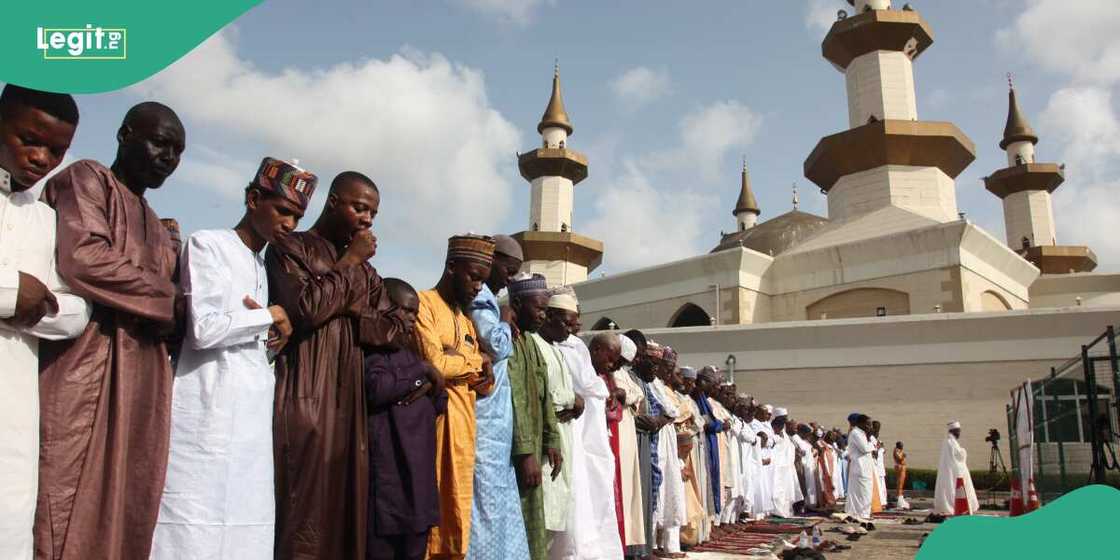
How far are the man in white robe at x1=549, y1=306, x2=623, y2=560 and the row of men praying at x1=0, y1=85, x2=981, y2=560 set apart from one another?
0.21 ft

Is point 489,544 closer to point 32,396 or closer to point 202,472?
point 202,472

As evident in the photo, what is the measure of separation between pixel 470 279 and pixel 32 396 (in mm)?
1919

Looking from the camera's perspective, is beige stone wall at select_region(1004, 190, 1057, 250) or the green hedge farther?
beige stone wall at select_region(1004, 190, 1057, 250)

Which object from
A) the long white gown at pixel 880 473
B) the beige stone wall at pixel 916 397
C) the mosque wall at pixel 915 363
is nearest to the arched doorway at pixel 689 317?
the mosque wall at pixel 915 363

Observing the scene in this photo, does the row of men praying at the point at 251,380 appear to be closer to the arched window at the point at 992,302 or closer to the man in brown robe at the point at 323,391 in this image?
the man in brown robe at the point at 323,391

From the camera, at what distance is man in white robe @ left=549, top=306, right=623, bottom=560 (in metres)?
4.58

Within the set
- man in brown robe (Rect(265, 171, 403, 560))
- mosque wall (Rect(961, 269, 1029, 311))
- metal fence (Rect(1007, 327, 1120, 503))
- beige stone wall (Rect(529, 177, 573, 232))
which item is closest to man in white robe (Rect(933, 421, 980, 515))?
metal fence (Rect(1007, 327, 1120, 503))

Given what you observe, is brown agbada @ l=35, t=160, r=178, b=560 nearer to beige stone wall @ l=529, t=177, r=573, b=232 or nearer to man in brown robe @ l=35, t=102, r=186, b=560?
man in brown robe @ l=35, t=102, r=186, b=560

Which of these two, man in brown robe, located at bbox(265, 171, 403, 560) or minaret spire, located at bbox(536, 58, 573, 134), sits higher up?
minaret spire, located at bbox(536, 58, 573, 134)

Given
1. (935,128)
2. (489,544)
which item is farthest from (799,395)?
(489,544)

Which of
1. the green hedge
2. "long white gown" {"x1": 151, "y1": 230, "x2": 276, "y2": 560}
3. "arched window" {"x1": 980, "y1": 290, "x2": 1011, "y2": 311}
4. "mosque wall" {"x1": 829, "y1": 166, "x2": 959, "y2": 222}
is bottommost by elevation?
the green hedge

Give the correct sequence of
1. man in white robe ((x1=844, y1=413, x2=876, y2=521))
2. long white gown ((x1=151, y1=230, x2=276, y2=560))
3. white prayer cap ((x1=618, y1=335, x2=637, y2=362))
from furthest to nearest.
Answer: man in white robe ((x1=844, y1=413, x2=876, y2=521))
white prayer cap ((x1=618, y1=335, x2=637, y2=362))
long white gown ((x1=151, y1=230, x2=276, y2=560))

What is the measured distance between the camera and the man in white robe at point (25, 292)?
6.38 ft

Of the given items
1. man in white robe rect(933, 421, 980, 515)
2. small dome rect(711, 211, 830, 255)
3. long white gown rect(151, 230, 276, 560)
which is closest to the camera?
long white gown rect(151, 230, 276, 560)
